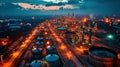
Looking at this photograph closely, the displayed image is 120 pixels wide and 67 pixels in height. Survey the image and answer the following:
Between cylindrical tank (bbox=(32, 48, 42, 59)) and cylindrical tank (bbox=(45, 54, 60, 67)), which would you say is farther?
cylindrical tank (bbox=(32, 48, 42, 59))

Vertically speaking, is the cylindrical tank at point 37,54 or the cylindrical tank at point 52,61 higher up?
the cylindrical tank at point 52,61

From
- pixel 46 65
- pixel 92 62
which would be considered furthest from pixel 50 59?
pixel 92 62

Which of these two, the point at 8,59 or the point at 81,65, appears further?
the point at 8,59

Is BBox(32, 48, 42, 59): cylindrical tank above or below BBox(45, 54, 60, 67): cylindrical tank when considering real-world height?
below

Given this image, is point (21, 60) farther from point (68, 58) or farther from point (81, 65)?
point (81, 65)

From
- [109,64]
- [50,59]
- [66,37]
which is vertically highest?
[50,59]

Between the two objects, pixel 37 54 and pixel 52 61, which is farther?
pixel 37 54

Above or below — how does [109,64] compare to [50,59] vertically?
below

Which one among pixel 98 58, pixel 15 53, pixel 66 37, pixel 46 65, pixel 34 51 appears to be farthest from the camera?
pixel 66 37

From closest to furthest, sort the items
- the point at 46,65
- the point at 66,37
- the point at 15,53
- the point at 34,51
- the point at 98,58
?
the point at 46,65, the point at 98,58, the point at 34,51, the point at 15,53, the point at 66,37

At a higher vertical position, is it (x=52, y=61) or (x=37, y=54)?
(x=52, y=61)

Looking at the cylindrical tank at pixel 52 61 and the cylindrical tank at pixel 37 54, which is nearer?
the cylindrical tank at pixel 52 61
